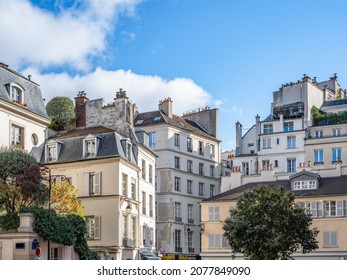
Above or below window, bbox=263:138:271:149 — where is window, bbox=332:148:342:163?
below

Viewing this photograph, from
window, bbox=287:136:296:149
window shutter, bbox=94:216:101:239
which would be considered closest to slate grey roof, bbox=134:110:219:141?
window, bbox=287:136:296:149

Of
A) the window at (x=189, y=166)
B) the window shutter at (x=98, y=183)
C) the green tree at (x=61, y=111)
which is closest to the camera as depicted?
the window shutter at (x=98, y=183)

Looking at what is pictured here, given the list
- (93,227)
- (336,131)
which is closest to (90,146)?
(93,227)

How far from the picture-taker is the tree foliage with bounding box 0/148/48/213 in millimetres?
20531

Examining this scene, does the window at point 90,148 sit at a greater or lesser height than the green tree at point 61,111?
lesser

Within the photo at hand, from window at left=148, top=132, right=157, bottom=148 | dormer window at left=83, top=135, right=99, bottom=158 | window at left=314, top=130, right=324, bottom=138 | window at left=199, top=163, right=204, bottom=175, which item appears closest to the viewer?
dormer window at left=83, top=135, right=99, bottom=158

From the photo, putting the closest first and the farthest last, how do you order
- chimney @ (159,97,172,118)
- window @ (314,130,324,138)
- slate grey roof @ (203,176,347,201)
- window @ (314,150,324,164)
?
slate grey roof @ (203,176,347,201) → chimney @ (159,97,172,118) → window @ (314,150,324,164) → window @ (314,130,324,138)

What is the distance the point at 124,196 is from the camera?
2717 cm

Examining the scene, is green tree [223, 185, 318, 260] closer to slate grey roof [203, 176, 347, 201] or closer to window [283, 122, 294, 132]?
slate grey roof [203, 176, 347, 201]

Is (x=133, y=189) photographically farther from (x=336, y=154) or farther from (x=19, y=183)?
(x=336, y=154)

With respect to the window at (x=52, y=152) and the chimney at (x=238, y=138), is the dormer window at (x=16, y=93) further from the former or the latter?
the chimney at (x=238, y=138)

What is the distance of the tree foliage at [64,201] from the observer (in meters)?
22.8

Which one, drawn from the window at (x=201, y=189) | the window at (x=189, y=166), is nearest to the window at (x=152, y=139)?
the window at (x=189, y=166)

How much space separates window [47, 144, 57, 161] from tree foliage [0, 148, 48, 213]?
21.9ft
